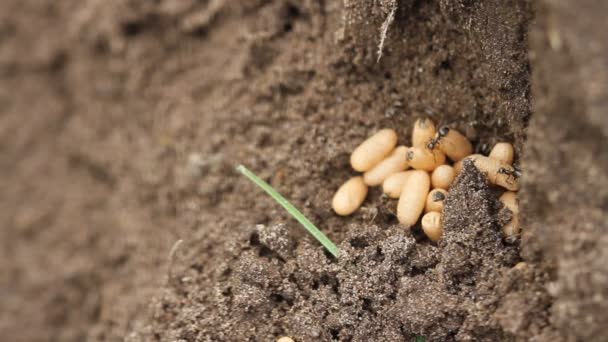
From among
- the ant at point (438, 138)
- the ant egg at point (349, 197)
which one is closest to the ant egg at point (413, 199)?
the ant at point (438, 138)

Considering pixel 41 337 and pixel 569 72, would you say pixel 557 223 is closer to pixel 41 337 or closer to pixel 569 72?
pixel 569 72

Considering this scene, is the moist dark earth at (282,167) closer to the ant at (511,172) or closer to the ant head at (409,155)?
the ant at (511,172)

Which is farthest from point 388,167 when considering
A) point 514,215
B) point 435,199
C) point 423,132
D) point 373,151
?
point 514,215

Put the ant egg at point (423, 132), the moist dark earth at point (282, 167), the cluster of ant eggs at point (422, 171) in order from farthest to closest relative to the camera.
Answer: the ant egg at point (423, 132)
the cluster of ant eggs at point (422, 171)
the moist dark earth at point (282, 167)

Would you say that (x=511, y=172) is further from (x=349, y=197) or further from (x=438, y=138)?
(x=349, y=197)

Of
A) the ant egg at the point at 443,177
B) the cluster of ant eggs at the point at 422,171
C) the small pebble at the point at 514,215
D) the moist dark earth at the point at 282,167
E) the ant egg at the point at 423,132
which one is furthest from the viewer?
the ant egg at the point at 423,132

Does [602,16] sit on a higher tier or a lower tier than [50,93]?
higher

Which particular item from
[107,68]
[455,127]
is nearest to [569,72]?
[455,127]
